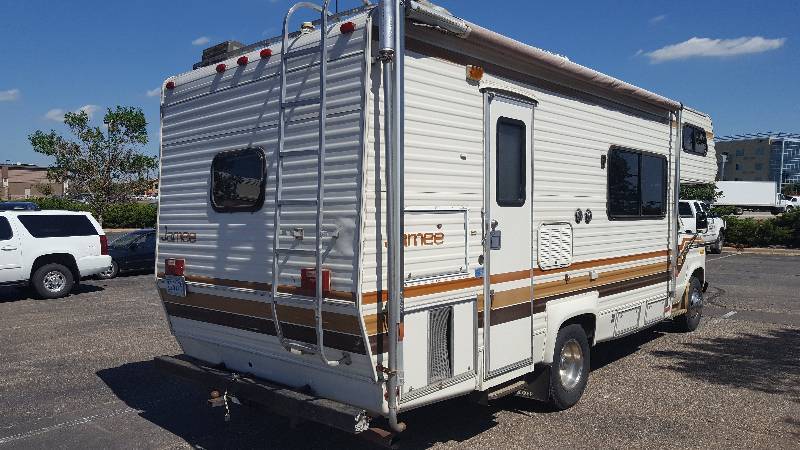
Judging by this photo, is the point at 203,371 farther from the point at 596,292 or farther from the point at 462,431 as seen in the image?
the point at 596,292

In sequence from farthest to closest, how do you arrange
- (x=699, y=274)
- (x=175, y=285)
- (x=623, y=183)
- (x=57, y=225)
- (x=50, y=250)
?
(x=57, y=225) → (x=50, y=250) → (x=699, y=274) → (x=623, y=183) → (x=175, y=285)

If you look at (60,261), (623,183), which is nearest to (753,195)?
(623,183)

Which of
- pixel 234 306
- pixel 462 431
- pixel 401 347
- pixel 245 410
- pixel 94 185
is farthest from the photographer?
pixel 94 185

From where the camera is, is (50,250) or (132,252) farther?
(132,252)

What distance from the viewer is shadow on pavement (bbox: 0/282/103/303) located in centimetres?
1337

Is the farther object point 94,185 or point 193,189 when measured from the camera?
point 94,185

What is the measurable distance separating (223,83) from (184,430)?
10.1 ft

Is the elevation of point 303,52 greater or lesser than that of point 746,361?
greater

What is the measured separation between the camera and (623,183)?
23.0ft

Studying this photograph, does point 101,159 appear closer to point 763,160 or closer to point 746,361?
point 746,361

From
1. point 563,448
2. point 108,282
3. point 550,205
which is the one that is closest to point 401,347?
point 563,448

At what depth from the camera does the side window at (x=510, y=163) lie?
5.17m

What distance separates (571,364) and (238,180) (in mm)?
3585

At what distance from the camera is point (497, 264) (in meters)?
5.11
